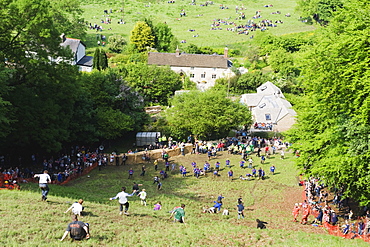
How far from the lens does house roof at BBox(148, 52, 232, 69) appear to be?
8838cm

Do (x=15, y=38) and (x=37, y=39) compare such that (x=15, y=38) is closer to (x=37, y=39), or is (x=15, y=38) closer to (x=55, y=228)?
(x=37, y=39)

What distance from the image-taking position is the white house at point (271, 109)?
6406 cm

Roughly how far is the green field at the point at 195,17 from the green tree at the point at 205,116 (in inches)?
2279

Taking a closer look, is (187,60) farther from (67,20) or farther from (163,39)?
(67,20)

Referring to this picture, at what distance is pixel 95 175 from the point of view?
1581 inches

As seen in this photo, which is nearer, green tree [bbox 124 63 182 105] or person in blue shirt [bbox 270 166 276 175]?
person in blue shirt [bbox 270 166 276 175]

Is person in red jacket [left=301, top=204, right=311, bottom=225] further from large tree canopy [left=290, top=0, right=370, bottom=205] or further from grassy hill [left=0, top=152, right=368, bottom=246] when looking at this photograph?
large tree canopy [left=290, top=0, right=370, bottom=205]

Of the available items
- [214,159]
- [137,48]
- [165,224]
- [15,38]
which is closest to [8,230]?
[165,224]

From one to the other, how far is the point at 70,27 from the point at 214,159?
2819 inches

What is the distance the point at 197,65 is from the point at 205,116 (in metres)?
38.8

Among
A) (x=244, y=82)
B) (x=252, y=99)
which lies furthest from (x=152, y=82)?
(x=244, y=82)

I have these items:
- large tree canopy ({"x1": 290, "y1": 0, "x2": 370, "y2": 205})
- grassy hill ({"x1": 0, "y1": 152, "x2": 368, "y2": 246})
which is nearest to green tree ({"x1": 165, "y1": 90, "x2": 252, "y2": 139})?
grassy hill ({"x1": 0, "y1": 152, "x2": 368, "y2": 246})

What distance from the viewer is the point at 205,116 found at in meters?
52.4

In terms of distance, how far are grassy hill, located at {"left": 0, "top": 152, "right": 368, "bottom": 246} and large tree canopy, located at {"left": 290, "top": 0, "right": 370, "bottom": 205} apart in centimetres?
388
